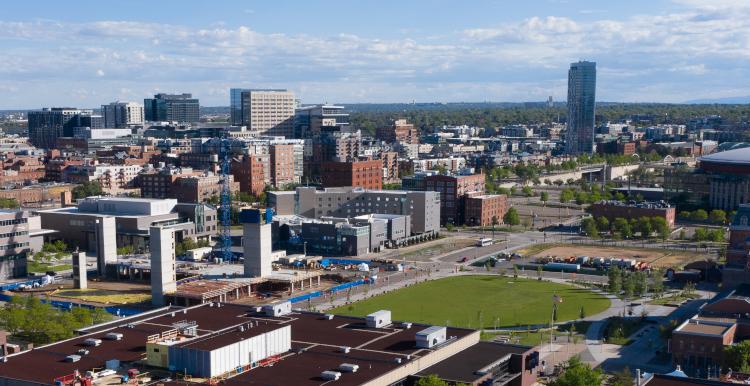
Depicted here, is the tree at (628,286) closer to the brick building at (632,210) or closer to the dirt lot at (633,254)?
the dirt lot at (633,254)

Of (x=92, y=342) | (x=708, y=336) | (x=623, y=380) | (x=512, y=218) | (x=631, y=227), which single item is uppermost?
(x=92, y=342)

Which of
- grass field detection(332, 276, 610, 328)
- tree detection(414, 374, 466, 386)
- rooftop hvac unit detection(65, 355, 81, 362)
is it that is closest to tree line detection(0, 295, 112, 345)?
rooftop hvac unit detection(65, 355, 81, 362)

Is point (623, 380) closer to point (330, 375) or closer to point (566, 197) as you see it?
point (330, 375)

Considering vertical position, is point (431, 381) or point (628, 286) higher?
point (431, 381)

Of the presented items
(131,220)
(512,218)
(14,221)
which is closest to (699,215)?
(512,218)

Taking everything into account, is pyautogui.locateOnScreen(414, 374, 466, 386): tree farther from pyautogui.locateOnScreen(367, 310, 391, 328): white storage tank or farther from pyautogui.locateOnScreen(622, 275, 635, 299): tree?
pyautogui.locateOnScreen(622, 275, 635, 299): tree

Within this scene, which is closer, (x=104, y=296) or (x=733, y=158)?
(x=104, y=296)
